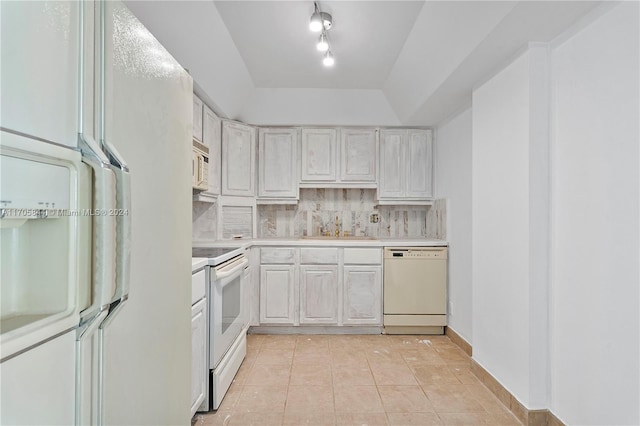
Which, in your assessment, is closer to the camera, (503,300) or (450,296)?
(503,300)

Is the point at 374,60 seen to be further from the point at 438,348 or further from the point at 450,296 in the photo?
the point at 438,348

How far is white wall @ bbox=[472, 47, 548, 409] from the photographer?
190cm

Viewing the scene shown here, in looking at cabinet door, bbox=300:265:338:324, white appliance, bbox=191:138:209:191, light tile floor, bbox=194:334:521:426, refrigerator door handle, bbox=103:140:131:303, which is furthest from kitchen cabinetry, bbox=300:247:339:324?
refrigerator door handle, bbox=103:140:131:303

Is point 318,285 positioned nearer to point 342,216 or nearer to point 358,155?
point 342,216

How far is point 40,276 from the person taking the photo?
23.1 inches

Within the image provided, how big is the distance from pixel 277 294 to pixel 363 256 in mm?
945

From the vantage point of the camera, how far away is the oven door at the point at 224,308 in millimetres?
2049

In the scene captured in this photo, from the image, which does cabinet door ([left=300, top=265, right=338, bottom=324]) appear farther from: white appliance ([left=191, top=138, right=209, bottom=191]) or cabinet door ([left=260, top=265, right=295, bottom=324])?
white appliance ([left=191, top=138, right=209, bottom=191])

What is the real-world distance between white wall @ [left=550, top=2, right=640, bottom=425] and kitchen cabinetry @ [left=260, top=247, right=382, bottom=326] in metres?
1.76

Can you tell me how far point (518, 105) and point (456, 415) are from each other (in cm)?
187

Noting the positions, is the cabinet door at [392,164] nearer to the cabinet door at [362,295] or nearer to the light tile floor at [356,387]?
the cabinet door at [362,295]

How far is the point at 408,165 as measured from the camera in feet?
12.4

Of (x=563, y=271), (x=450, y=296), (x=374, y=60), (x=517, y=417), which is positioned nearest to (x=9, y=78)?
(x=563, y=271)

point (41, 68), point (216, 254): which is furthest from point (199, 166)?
point (41, 68)
